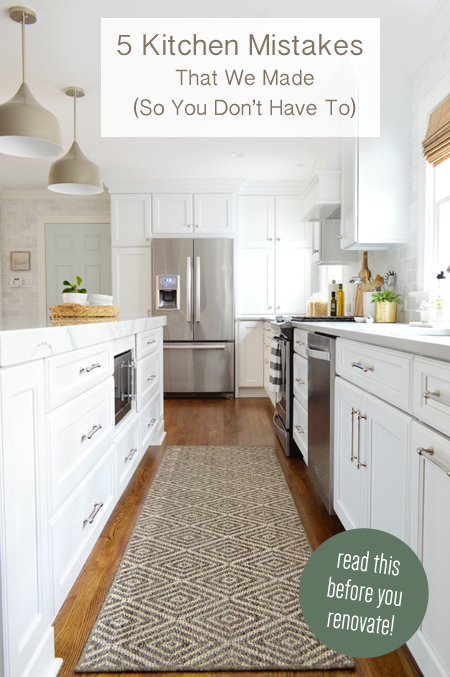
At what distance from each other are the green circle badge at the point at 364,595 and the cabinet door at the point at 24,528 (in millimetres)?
629

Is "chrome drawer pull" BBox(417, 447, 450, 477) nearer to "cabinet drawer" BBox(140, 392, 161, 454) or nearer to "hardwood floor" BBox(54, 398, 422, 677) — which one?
"hardwood floor" BBox(54, 398, 422, 677)

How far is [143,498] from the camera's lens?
2.27m

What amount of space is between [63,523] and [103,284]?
4.81 metres

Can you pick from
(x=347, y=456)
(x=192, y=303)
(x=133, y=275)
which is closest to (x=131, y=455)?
(x=347, y=456)

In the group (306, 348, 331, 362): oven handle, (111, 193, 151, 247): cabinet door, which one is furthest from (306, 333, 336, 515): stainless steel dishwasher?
(111, 193, 151, 247): cabinet door

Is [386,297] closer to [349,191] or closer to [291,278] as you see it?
[349,191]

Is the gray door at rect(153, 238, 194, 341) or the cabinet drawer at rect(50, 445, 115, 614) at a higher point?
the gray door at rect(153, 238, 194, 341)

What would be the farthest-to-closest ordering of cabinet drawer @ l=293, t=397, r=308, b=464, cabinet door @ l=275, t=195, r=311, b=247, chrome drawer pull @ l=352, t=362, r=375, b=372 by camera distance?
cabinet door @ l=275, t=195, r=311, b=247 < cabinet drawer @ l=293, t=397, r=308, b=464 < chrome drawer pull @ l=352, t=362, r=375, b=372

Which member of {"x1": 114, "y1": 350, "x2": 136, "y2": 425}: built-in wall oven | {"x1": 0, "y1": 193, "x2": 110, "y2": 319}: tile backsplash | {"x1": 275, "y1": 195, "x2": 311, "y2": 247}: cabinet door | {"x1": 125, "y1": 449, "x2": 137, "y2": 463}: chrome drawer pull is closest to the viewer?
{"x1": 114, "y1": 350, "x2": 136, "y2": 425}: built-in wall oven

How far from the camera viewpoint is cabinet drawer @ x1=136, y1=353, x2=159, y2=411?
2.54 meters

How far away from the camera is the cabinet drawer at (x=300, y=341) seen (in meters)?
2.53

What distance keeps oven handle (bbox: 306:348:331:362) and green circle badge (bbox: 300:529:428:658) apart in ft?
3.26

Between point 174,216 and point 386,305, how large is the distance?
3.07 metres

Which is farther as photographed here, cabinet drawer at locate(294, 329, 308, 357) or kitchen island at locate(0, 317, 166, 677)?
cabinet drawer at locate(294, 329, 308, 357)
